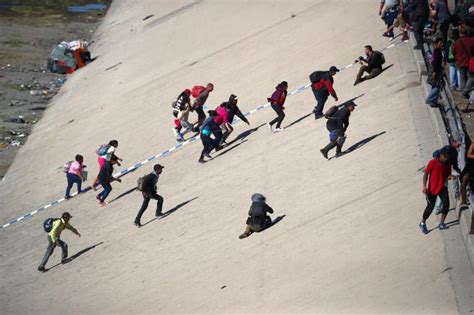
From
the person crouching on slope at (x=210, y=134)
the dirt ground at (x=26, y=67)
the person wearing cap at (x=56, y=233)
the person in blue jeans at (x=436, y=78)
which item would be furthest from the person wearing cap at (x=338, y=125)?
the dirt ground at (x=26, y=67)

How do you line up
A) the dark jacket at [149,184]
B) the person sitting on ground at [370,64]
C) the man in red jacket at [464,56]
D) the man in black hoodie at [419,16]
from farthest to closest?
the person sitting on ground at [370,64] < the man in black hoodie at [419,16] < the dark jacket at [149,184] < the man in red jacket at [464,56]

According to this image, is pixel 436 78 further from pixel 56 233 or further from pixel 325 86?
pixel 56 233

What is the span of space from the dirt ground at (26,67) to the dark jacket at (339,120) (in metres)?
12.2

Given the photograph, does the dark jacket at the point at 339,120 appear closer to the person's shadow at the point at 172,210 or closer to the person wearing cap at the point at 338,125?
the person wearing cap at the point at 338,125

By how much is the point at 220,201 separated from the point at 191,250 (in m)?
2.08

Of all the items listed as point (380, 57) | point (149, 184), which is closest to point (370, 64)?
point (380, 57)

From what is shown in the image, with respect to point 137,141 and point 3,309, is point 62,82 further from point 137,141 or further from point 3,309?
point 3,309

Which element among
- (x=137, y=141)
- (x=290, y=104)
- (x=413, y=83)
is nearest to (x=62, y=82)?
(x=137, y=141)

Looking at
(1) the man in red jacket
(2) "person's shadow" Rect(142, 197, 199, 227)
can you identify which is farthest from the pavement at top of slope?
(1) the man in red jacket

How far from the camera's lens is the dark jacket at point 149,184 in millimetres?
20969

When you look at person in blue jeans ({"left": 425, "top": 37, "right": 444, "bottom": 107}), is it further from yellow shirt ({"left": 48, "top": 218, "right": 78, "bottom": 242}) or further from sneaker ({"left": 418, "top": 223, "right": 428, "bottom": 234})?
yellow shirt ({"left": 48, "top": 218, "right": 78, "bottom": 242})

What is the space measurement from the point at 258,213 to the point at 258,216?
81mm

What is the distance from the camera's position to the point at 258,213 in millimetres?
18328

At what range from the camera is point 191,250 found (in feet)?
63.8
